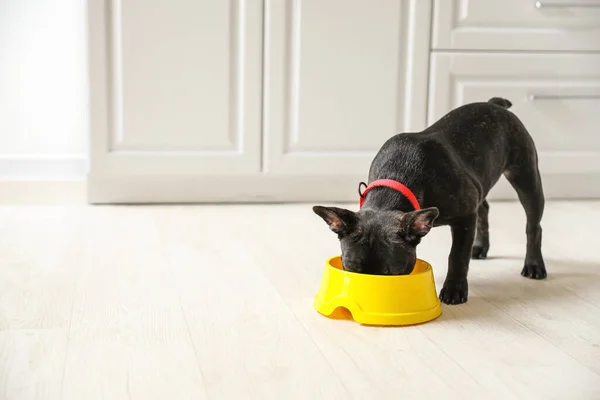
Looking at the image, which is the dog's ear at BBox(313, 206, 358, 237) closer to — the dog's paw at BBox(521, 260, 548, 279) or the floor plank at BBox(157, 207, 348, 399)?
the floor plank at BBox(157, 207, 348, 399)

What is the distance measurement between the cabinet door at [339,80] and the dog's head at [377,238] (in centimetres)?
170

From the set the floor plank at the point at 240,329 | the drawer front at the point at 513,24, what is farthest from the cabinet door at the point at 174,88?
the drawer front at the point at 513,24

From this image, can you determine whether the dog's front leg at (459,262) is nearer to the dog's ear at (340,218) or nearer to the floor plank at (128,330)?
the dog's ear at (340,218)

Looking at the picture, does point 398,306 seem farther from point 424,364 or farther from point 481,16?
point 481,16

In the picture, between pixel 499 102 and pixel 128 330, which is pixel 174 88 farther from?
pixel 128 330

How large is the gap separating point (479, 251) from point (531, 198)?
304 mm

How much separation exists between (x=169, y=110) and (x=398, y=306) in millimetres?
1851

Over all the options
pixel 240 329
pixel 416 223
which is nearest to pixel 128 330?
pixel 240 329

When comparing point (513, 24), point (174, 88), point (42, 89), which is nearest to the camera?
point (174, 88)

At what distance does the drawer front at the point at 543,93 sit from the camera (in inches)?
148

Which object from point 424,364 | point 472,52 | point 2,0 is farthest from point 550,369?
point 2,0

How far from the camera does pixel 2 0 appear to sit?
4.01 metres

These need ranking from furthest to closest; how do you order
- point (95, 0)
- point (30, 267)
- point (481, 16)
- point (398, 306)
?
point (481, 16), point (95, 0), point (30, 267), point (398, 306)

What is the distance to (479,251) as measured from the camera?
2.78 meters
